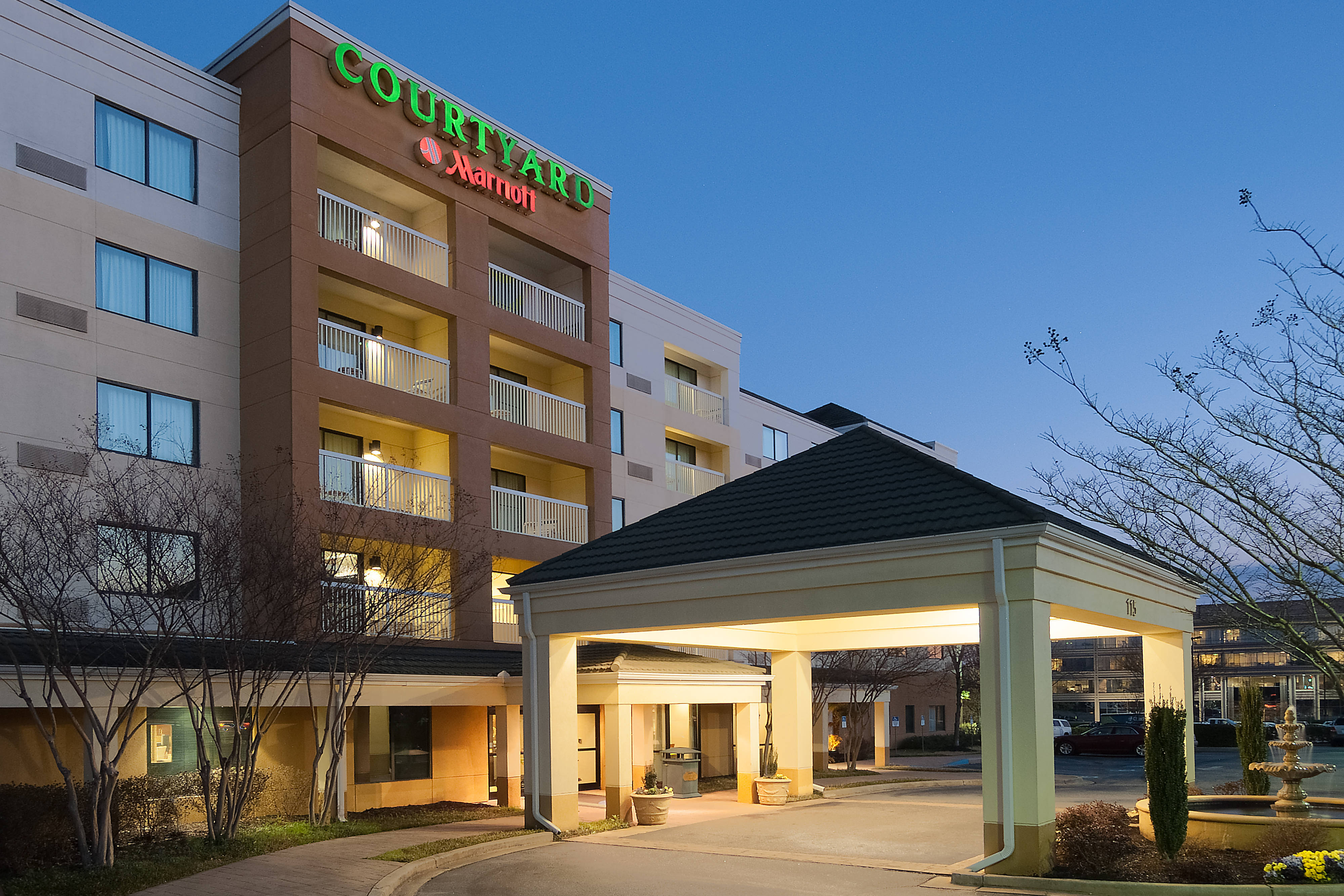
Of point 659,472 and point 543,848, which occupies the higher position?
point 659,472

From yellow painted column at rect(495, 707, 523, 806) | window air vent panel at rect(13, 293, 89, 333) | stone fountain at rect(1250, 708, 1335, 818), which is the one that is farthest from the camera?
yellow painted column at rect(495, 707, 523, 806)

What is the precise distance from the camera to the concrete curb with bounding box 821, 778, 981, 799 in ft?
93.8

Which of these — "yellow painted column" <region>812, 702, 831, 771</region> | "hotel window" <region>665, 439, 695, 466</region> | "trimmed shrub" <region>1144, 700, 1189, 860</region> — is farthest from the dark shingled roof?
"yellow painted column" <region>812, 702, 831, 771</region>

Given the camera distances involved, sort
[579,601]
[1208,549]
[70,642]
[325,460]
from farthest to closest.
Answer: [325,460] < [1208,549] < [579,601] < [70,642]

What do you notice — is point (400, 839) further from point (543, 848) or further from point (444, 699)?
point (444, 699)

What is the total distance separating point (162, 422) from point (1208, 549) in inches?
806

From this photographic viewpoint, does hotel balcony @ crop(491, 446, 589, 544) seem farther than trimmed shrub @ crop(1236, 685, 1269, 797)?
Yes

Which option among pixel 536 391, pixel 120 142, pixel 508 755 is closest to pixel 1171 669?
pixel 508 755

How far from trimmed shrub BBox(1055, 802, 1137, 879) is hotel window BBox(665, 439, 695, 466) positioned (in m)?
24.9

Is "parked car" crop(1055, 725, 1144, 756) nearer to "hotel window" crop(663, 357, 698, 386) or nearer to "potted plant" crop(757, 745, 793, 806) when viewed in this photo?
"hotel window" crop(663, 357, 698, 386)

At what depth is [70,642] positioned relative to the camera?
16.9m

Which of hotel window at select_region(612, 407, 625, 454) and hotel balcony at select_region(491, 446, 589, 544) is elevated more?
hotel window at select_region(612, 407, 625, 454)

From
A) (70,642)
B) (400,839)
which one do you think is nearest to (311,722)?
(400,839)

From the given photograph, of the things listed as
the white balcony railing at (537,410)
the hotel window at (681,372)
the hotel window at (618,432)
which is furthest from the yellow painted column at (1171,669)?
the hotel window at (681,372)
